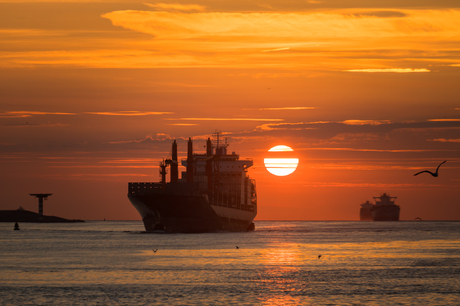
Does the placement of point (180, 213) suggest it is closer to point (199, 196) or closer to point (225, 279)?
point (199, 196)

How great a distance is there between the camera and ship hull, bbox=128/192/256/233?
106 metres

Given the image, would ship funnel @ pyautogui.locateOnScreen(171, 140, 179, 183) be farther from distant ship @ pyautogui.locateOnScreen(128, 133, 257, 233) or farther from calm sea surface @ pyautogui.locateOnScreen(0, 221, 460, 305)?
calm sea surface @ pyautogui.locateOnScreen(0, 221, 460, 305)

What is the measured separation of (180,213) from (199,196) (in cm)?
573

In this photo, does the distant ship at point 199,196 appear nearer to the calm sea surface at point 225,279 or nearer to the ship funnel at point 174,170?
the ship funnel at point 174,170

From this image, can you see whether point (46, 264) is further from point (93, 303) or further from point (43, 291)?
→ point (93, 303)

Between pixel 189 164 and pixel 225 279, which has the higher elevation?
pixel 189 164

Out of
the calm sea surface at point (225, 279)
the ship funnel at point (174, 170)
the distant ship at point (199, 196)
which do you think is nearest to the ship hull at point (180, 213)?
the distant ship at point (199, 196)

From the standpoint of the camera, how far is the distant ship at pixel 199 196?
106m

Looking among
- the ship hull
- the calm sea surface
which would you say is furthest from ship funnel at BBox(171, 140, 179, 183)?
the calm sea surface

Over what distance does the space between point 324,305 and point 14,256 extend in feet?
148

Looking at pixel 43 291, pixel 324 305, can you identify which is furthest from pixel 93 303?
pixel 324 305

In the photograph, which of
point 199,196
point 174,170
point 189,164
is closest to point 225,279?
point 199,196

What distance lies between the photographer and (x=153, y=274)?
49.6 m

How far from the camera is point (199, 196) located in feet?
347
